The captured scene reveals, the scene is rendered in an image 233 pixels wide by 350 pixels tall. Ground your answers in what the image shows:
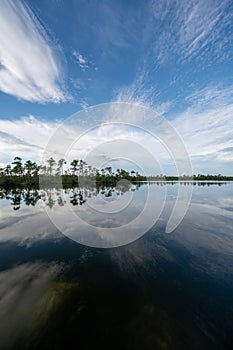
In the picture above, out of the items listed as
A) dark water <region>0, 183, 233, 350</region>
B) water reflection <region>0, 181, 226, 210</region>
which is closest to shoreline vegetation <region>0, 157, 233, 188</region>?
water reflection <region>0, 181, 226, 210</region>

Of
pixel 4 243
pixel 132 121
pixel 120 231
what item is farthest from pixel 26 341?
pixel 132 121

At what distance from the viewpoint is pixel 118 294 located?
3658 millimetres

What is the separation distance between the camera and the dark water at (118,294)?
2.66 m

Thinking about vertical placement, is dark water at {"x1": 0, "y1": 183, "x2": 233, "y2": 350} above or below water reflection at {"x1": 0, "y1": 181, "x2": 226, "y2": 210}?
below

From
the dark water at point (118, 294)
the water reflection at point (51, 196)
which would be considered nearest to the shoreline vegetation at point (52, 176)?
the water reflection at point (51, 196)

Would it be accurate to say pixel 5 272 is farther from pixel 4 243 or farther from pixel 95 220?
pixel 95 220

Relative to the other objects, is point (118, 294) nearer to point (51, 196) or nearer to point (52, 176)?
point (51, 196)

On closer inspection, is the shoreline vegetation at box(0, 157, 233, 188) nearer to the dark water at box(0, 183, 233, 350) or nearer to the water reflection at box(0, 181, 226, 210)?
the water reflection at box(0, 181, 226, 210)

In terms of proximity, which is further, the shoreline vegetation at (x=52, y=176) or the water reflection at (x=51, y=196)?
the shoreline vegetation at (x=52, y=176)

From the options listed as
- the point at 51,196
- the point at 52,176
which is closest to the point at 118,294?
the point at 51,196

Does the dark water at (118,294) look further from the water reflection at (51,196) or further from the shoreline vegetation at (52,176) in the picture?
the shoreline vegetation at (52,176)

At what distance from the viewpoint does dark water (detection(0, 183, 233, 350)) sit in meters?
2.66

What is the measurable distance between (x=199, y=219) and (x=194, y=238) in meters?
3.20

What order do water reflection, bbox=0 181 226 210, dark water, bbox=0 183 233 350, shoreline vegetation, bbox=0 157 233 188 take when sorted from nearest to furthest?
1. dark water, bbox=0 183 233 350
2. water reflection, bbox=0 181 226 210
3. shoreline vegetation, bbox=0 157 233 188
